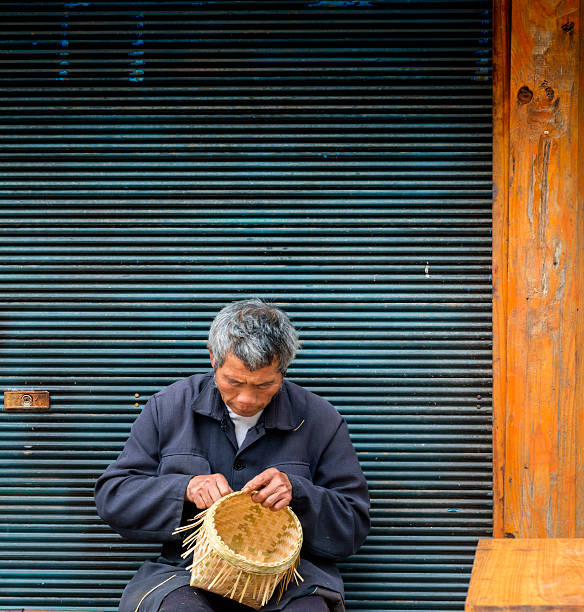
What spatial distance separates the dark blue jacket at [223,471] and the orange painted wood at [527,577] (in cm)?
60

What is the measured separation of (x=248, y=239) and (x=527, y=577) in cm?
185

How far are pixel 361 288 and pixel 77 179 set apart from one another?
54.5 inches

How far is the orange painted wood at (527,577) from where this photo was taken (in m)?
1.75

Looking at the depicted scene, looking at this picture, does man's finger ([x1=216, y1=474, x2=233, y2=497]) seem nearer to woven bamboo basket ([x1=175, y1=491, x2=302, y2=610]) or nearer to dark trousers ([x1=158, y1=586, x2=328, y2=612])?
woven bamboo basket ([x1=175, y1=491, x2=302, y2=610])

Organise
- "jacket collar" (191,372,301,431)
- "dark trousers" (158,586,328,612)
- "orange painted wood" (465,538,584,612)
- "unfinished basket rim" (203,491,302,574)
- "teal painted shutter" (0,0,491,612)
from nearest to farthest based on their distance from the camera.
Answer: "orange painted wood" (465,538,584,612)
"unfinished basket rim" (203,491,302,574)
"dark trousers" (158,586,328,612)
"jacket collar" (191,372,301,431)
"teal painted shutter" (0,0,491,612)

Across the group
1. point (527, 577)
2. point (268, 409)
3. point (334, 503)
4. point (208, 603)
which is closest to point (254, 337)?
point (268, 409)

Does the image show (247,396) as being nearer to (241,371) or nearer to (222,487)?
(241,371)

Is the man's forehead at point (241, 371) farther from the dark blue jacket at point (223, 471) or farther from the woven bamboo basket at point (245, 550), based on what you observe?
the woven bamboo basket at point (245, 550)

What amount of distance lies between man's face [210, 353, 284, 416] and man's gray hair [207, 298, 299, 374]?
21mm

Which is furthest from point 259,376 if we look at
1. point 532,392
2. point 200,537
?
point 532,392

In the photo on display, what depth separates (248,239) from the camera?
10.6ft

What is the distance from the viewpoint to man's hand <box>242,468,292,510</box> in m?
2.39

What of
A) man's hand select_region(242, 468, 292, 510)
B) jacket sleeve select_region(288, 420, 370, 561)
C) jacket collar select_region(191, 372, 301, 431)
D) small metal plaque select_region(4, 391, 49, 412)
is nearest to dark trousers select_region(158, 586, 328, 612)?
jacket sleeve select_region(288, 420, 370, 561)

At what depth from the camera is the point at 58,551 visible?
323 centimetres
